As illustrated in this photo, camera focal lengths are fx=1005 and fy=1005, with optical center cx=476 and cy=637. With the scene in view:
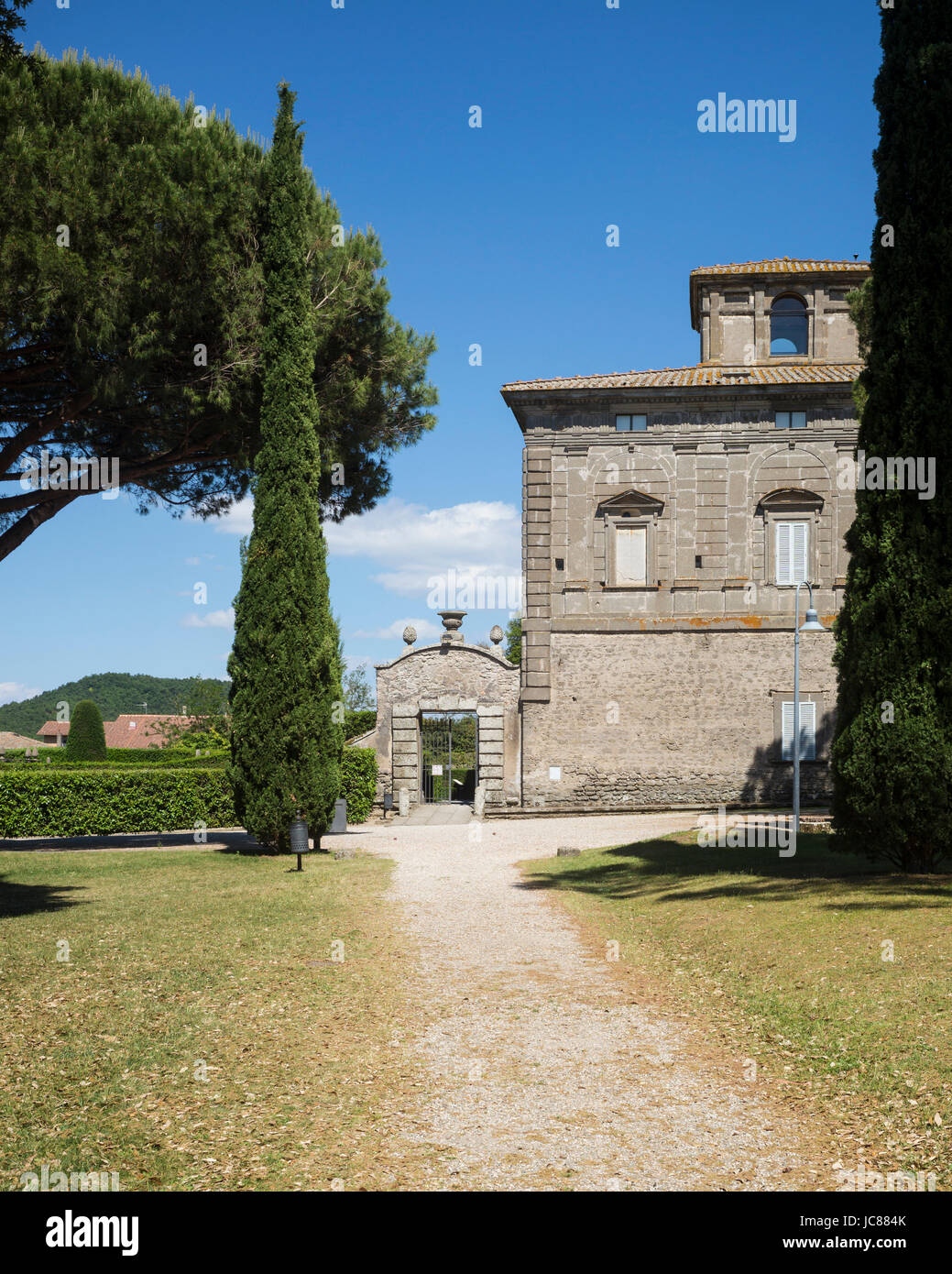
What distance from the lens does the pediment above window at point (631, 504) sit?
2858 centimetres

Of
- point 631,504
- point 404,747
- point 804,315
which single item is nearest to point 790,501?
point 631,504

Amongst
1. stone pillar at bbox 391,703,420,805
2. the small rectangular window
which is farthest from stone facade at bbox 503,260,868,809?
stone pillar at bbox 391,703,420,805

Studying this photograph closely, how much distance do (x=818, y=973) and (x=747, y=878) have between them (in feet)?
17.5

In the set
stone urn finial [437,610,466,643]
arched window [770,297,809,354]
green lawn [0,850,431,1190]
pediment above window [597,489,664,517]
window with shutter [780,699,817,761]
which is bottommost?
green lawn [0,850,431,1190]

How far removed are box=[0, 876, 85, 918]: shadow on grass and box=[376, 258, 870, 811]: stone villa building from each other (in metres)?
14.7

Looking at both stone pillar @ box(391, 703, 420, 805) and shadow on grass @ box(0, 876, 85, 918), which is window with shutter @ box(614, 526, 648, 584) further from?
shadow on grass @ box(0, 876, 85, 918)

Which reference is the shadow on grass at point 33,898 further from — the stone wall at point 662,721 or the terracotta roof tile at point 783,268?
the terracotta roof tile at point 783,268

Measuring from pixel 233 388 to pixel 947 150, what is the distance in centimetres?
1279

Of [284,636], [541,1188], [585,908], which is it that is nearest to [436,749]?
[284,636]

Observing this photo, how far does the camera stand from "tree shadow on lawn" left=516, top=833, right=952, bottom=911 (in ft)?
37.7

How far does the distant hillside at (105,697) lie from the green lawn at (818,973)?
110 m

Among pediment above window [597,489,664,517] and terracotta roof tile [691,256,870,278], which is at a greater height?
terracotta roof tile [691,256,870,278]

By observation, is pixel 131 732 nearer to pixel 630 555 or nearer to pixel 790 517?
pixel 630 555

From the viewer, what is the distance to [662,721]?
2856 centimetres
